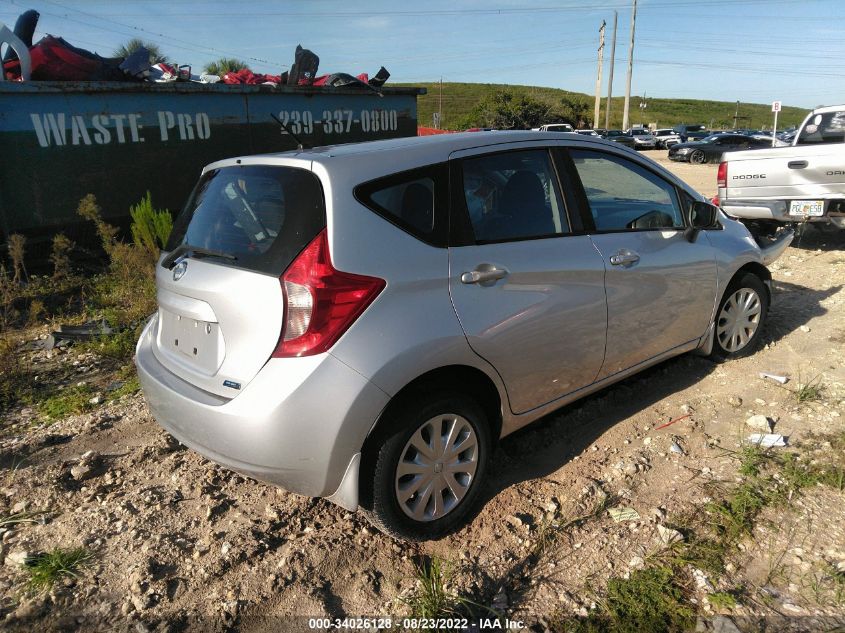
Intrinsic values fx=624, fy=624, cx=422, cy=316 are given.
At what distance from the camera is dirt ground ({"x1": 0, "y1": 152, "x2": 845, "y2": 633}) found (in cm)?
247

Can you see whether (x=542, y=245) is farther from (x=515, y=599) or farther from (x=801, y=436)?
(x=801, y=436)

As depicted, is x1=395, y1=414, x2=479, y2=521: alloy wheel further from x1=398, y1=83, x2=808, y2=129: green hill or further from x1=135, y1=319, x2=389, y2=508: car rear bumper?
x1=398, y1=83, x2=808, y2=129: green hill

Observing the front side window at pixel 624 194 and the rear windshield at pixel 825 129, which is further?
the rear windshield at pixel 825 129

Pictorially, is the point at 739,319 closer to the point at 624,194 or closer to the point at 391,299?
the point at 624,194

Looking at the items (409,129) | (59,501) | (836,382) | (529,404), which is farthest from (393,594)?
(409,129)

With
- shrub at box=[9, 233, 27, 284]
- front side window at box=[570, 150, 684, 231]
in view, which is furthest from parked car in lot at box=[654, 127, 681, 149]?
shrub at box=[9, 233, 27, 284]

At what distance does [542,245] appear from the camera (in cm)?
309

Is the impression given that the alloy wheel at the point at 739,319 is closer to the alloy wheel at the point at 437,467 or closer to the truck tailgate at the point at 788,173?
the alloy wheel at the point at 437,467

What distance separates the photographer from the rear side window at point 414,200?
2.56 meters

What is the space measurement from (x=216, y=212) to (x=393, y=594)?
72.5 inches

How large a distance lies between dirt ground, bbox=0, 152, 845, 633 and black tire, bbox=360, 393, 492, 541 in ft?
0.49

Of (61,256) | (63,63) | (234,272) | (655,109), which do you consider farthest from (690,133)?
(655,109)

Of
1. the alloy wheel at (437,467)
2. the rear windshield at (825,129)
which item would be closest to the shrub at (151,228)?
the alloy wheel at (437,467)

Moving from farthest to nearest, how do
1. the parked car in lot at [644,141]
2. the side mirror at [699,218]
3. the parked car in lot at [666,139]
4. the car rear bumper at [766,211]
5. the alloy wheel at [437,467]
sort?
the parked car in lot at [644,141], the parked car in lot at [666,139], the car rear bumper at [766,211], the side mirror at [699,218], the alloy wheel at [437,467]
